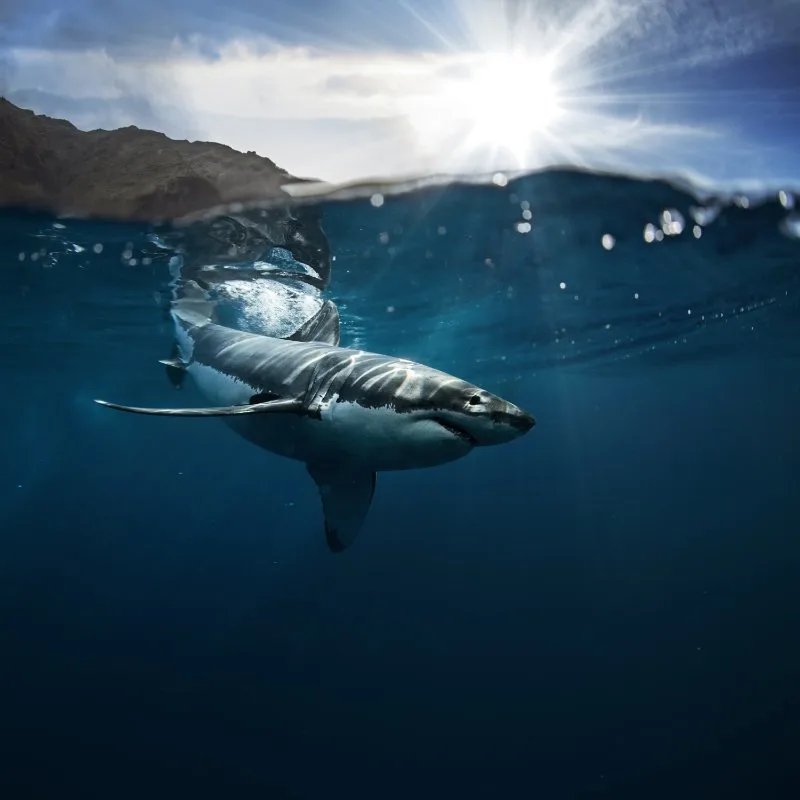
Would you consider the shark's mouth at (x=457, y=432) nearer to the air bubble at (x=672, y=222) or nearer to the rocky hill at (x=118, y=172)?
the rocky hill at (x=118, y=172)

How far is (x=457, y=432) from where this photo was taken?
365 centimetres

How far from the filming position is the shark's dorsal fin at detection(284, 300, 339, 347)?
7668mm

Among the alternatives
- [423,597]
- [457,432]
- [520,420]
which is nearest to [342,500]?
[457,432]

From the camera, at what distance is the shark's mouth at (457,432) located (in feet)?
11.9

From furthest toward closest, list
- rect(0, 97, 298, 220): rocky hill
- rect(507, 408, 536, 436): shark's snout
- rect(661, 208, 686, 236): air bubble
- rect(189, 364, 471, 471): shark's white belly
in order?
rect(661, 208, 686, 236): air bubble, rect(0, 97, 298, 220): rocky hill, rect(189, 364, 471, 471): shark's white belly, rect(507, 408, 536, 436): shark's snout

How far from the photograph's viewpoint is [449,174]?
8.74m

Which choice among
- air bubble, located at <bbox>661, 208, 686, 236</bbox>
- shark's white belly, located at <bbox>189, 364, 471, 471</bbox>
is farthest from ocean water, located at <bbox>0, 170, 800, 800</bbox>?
shark's white belly, located at <bbox>189, 364, 471, 471</bbox>

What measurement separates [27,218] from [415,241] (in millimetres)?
7686

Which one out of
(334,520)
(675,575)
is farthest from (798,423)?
(334,520)

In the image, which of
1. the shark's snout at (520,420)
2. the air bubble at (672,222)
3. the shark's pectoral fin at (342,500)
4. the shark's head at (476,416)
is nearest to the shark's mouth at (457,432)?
the shark's head at (476,416)

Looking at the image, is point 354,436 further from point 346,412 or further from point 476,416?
point 476,416

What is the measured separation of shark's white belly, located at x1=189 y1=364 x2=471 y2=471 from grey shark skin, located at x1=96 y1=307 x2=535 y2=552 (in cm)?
1

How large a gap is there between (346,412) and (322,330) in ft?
11.5

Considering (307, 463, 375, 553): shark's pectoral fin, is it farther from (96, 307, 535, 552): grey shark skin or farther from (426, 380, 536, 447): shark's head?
(426, 380, 536, 447): shark's head
